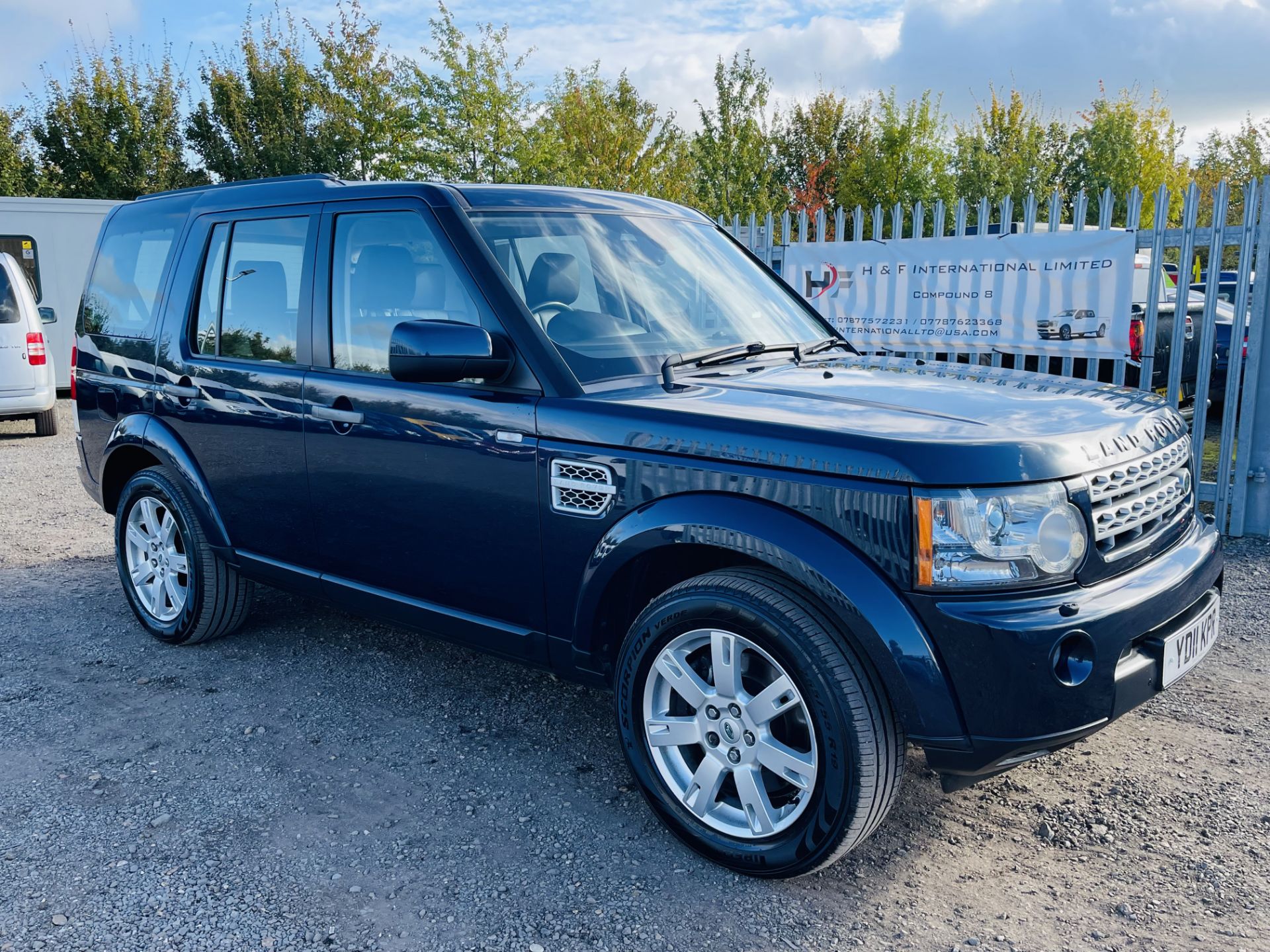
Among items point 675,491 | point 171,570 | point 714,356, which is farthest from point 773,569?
point 171,570

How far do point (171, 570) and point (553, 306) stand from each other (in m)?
2.56

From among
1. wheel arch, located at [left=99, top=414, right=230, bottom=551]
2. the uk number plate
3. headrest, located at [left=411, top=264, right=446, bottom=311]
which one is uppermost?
headrest, located at [left=411, top=264, right=446, bottom=311]

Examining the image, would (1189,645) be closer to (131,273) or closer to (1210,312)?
(1210,312)

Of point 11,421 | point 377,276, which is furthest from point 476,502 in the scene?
point 11,421

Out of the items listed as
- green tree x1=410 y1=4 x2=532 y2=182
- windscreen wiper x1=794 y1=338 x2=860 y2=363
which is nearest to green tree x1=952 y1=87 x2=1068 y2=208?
green tree x1=410 y1=4 x2=532 y2=182

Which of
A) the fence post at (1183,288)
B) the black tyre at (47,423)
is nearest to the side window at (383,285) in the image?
the fence post at (1183,288)

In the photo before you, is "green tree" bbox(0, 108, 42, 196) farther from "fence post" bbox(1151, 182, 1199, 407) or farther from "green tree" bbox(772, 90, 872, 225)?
"fence post" bbox(1151, 182, 1199, 407)

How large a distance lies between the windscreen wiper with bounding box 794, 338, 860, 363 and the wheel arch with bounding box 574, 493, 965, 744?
1.10 meters

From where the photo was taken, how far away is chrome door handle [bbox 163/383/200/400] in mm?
4414

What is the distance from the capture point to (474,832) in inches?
124

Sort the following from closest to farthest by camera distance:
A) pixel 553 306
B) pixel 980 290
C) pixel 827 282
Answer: pixel 553 306 < pixel 980 290 < pixel 827 282

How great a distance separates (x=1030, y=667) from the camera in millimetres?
2441

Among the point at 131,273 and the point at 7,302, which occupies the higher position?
the point at 131,273

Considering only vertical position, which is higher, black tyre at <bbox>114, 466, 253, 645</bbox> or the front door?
the front door
